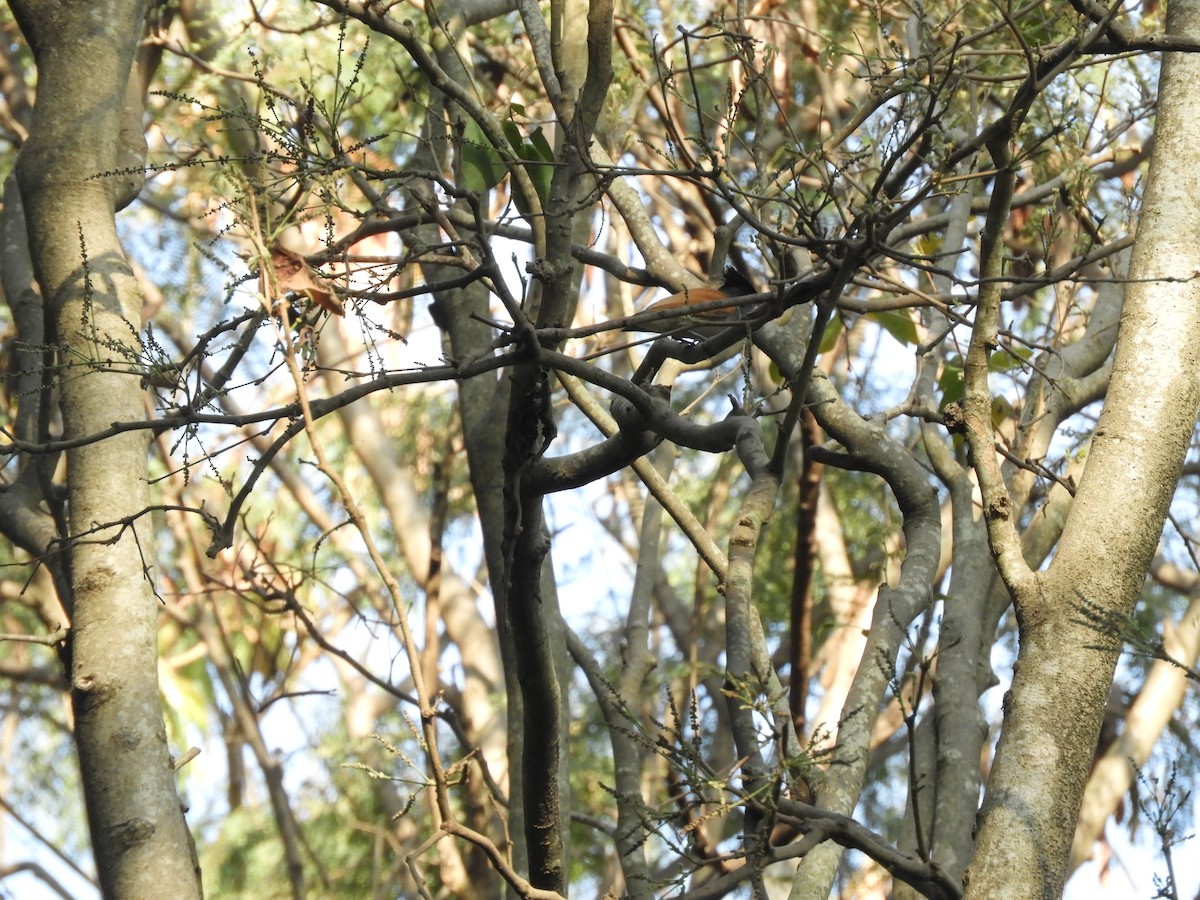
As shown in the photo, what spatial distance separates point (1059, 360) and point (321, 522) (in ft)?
15.3

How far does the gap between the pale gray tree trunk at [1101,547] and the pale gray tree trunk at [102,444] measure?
67.4 inches

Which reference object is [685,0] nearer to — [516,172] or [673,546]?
[673,546]

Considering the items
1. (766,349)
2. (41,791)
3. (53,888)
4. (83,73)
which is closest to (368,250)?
(83,73)

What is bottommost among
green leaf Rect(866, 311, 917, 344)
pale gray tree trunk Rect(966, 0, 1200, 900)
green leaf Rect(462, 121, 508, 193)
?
pale gray tree trunk Rect(966, 0, 1200, 900)

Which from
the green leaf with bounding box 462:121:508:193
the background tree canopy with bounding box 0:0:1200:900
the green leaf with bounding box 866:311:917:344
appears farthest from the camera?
the green leaf with bounding box 866:311:917:344

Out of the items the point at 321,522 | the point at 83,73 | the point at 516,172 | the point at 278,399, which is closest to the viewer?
the point at 516,172

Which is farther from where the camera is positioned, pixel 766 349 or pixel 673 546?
pixel 673 546

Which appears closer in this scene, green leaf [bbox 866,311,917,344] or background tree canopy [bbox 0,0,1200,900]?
background tree canopy [bbox 0,0,1200,900]

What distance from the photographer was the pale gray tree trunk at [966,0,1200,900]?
244 centimetres

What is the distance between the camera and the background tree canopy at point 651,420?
2.28 metres

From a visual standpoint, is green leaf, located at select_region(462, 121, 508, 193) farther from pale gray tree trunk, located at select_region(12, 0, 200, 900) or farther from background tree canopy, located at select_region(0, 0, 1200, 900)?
pale gray tree trunk, located at select_region(12, 0, 200, 900)

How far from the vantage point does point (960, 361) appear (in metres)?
4.52

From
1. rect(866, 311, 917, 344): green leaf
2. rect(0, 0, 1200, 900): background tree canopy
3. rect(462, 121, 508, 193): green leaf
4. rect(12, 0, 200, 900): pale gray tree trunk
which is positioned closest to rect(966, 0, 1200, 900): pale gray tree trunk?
rect(0, 0, 1200, 900): background tree canopy

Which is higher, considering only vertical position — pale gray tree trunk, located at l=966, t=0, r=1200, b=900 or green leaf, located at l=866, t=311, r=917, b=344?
green leaf, located at l=866, t=311, r=917, b=344
